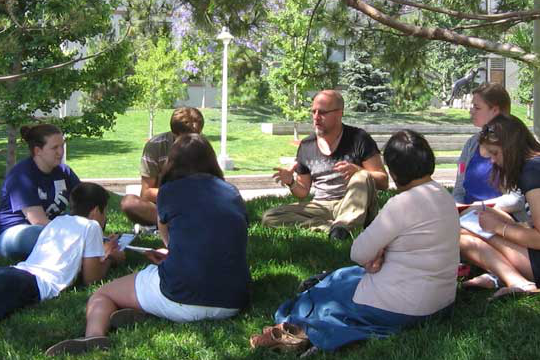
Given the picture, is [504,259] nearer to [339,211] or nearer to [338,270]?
[338,270]

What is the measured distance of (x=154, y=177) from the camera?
6500 mm

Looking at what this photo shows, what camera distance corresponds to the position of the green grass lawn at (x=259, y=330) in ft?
11.3

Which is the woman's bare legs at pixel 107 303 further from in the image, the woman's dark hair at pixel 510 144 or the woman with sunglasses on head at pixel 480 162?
the woman with sunglasses on head at pixel 480 162

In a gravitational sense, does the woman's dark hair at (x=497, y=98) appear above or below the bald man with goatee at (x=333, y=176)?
above

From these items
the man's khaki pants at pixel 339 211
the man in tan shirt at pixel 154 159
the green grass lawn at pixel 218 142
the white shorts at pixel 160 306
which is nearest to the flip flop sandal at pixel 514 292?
the white shorts at pixel 160 306

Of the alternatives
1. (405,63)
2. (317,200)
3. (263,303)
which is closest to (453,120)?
(405,63)

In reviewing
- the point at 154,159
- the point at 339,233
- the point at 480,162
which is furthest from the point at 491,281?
the point at 154,159

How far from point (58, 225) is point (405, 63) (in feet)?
17.9

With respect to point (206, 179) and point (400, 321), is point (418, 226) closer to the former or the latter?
point (400, 321)

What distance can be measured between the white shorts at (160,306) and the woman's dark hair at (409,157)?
4.13 ft

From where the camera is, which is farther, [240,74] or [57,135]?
[240,74]

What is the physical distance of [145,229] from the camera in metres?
6.69

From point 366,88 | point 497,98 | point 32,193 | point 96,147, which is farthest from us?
point 366,88

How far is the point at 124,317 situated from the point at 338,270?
1207 millimetres
